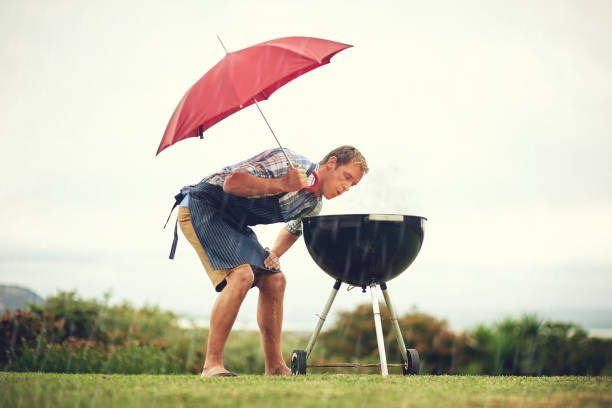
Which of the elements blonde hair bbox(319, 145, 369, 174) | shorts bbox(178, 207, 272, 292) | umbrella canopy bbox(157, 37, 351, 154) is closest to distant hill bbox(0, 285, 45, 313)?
shorts bbox(178, 207, 272, 292)

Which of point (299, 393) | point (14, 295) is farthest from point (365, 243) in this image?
point (14, 295)

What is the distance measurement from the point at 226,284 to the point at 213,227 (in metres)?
0.37

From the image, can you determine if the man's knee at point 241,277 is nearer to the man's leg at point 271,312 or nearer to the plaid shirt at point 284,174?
the man's leg at point 271,312

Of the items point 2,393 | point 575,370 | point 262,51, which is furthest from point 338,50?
point 575,370

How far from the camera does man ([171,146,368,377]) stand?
339cm

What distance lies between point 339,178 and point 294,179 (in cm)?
40

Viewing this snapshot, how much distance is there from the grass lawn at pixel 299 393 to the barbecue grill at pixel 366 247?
0.67 metres

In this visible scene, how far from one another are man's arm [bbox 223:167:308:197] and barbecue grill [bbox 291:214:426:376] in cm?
33

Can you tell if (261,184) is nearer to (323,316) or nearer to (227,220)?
(227,220)

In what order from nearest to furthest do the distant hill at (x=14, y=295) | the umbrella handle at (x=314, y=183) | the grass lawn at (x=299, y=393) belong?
the grass lawn at (x=299, y=393) < the umbrella handle at (x=314, y=183) < the distant hill at (x=14, y=295)

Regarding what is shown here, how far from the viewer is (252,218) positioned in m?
3.73

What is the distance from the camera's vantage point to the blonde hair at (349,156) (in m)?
3.61

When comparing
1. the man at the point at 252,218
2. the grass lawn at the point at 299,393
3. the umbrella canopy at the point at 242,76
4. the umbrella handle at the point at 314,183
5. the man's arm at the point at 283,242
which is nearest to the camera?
the grass lawn at the point at 299,393

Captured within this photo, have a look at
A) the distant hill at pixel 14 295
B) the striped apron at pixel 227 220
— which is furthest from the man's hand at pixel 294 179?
the distant hill at pixel 14 295
